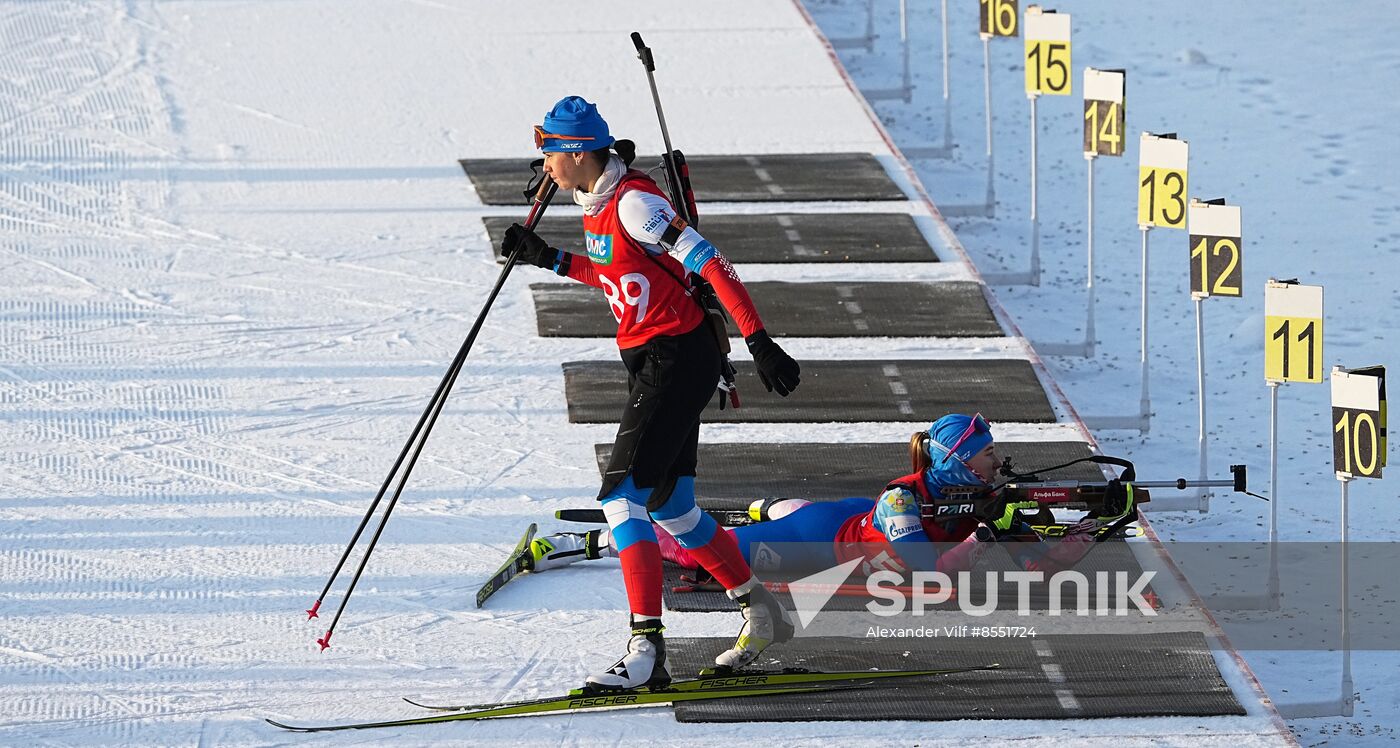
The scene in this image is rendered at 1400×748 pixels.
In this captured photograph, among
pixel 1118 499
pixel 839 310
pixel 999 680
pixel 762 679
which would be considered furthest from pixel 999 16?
pixel 762 679

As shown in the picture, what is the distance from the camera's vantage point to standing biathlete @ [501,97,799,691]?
18.0ft

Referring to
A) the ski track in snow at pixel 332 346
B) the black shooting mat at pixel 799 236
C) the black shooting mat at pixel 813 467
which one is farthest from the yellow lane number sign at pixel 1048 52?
the black shooting mat at pixel 813 467

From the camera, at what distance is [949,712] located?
5.58 m

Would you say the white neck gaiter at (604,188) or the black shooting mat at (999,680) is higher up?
the white neck gaiter at (604,188)

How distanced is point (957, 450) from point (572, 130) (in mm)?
1721

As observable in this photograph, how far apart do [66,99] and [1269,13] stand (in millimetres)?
11193

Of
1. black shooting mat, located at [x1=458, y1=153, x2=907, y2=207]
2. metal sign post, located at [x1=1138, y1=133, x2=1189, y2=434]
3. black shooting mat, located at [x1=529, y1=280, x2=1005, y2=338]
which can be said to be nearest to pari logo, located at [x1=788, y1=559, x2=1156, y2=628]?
metal sign post, located at [x1=1138, y1=133, x2=1189, y2=434]

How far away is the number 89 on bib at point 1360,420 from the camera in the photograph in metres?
5.93

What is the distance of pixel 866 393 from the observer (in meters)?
8.31

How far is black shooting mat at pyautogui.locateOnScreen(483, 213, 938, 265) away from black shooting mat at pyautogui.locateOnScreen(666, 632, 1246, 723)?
4301 mm

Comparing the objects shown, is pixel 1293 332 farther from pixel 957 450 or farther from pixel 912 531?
pixel 912 531

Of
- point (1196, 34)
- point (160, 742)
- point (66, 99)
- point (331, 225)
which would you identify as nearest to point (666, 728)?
point (160, 742)

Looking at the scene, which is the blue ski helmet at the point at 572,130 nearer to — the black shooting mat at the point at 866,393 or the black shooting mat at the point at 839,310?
the black shooting mat at the point at 866,393

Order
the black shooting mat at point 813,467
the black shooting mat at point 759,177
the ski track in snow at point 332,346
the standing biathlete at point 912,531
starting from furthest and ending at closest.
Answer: the black shooting mat at point 759,177 → the black shooting mat at point 813,467 → the standing biathlete at point 912,531 → the ski track in snow at point 332,346
